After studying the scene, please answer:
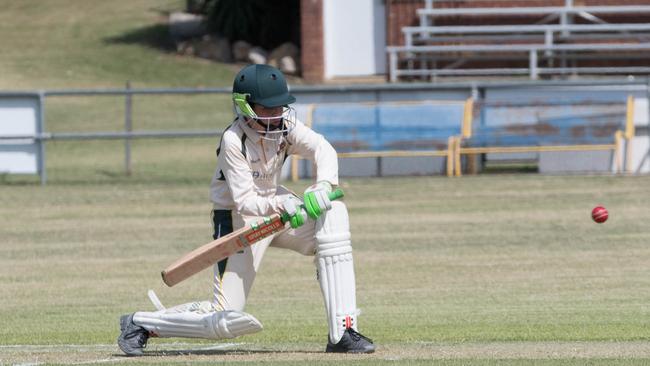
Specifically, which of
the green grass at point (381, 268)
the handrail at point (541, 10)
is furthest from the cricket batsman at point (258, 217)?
the handrail at point (541, 10)

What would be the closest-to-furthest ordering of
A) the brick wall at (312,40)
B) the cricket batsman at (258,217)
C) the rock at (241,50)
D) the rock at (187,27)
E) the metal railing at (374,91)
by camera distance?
1. the cricket batsman at (258,217)
2. the metal railing at (374,91)
3. the brick wall at (312,40)
4. the rock at (241,50)
5. the rock at (187,27)

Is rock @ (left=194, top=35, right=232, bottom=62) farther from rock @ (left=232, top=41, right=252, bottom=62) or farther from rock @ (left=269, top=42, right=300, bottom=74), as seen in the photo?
rock @ (left=269, top=42, right=300, bottom=74)

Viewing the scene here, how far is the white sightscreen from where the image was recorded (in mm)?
21203

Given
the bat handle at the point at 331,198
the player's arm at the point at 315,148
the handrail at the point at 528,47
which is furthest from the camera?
the handrail at the point at 528,47

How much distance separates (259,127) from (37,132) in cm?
1398

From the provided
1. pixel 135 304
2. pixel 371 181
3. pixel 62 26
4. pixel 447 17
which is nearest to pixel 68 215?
pixel 371 181

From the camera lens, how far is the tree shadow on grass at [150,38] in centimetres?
4100

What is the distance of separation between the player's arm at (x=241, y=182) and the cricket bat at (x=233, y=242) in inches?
3.1

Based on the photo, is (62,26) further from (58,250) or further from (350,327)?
(350,327)

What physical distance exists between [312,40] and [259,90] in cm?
2893

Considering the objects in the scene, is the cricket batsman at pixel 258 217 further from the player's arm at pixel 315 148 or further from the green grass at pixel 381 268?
the green grass at pixel 381 268

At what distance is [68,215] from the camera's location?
17609mm

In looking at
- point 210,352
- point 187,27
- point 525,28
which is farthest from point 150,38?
point 210,352

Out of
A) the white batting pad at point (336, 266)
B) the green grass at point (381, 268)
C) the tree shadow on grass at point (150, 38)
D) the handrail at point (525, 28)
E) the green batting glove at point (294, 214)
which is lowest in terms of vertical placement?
the green grass at point (381, 268)
